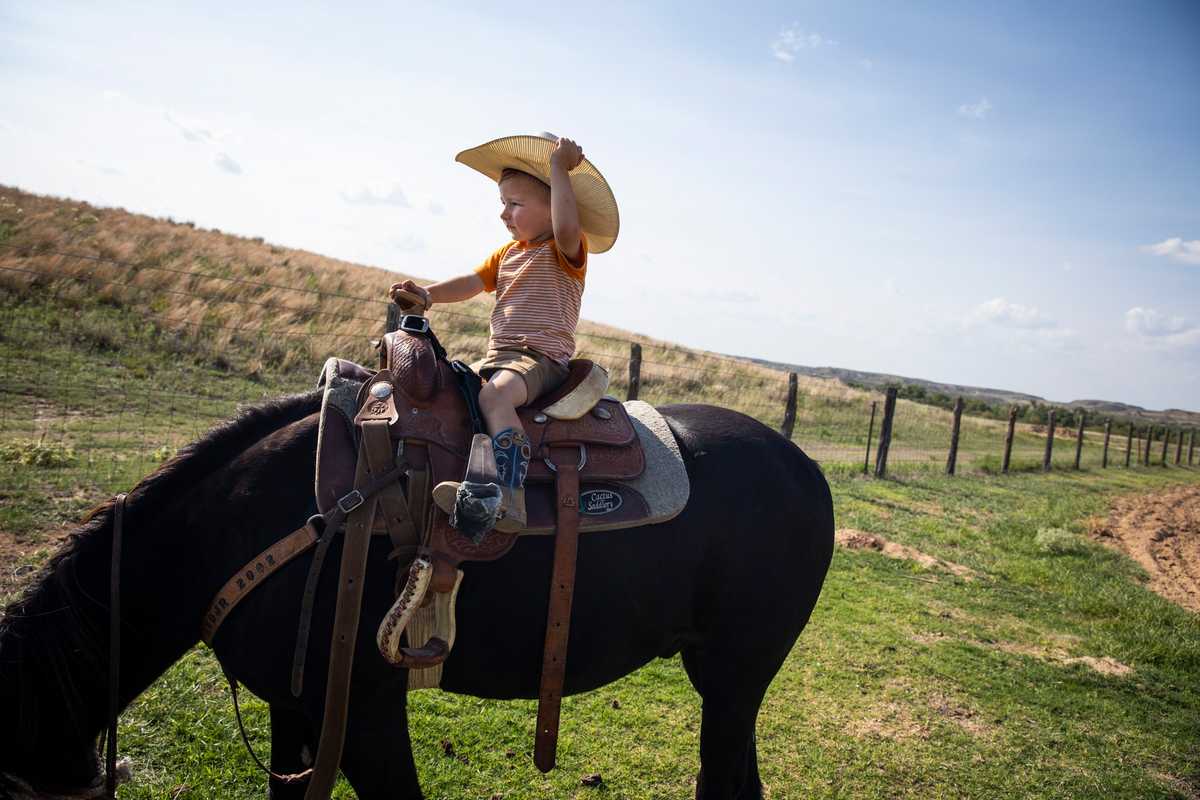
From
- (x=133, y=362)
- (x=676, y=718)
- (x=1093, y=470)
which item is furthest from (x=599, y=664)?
(x=1093, y=470)

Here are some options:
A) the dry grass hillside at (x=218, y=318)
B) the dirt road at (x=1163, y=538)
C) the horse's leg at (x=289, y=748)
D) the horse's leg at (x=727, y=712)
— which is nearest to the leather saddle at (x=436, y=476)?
the horse's leg at (x=289, y=748)

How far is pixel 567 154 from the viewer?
96.2 inches

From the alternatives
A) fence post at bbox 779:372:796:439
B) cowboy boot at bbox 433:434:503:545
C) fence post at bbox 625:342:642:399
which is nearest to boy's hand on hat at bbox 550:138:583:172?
cowboy boot at bbox 433:434:503:545

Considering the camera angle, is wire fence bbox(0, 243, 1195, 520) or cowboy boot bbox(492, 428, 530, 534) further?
wire fence bbox(0, 243, 1195, 520)

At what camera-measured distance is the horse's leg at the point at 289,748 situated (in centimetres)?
253

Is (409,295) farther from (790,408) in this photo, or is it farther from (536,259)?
(790,408)

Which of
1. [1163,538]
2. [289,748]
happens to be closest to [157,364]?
[289,748]

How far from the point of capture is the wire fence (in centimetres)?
726

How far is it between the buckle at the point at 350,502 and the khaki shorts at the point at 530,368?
2.32ft

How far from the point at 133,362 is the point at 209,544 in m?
10.1

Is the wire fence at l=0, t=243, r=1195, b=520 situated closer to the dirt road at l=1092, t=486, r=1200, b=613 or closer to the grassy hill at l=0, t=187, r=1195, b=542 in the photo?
the grassy hill at l=0, t=187, r=1195, b=542

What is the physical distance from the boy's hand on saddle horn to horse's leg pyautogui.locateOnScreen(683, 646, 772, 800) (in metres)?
1.85

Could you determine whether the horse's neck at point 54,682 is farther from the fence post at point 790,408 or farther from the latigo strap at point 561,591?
the fence post at point 790,408

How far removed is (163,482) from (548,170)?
5.89ft
